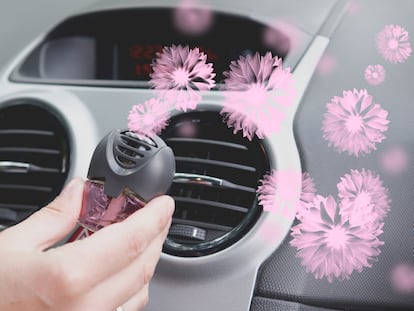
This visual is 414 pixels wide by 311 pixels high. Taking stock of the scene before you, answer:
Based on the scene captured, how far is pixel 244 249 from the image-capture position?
3.17 feet

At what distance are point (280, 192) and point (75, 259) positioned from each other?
1.37ft

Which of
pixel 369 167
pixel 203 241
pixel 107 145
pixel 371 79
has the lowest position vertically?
pixel 203 241

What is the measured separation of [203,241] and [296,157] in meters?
0.19

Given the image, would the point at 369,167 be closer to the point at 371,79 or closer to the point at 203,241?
the point at 371,79

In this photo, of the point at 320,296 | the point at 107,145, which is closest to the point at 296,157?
the point at 320,296

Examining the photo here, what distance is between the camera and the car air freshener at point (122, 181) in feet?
2.52

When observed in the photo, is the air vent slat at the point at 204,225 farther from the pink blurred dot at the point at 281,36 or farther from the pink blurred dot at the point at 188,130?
the pink blurred dot at the point at 281,36

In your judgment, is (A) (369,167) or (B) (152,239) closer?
(B) (152,239)

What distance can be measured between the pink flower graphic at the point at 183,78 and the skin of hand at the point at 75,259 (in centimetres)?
39

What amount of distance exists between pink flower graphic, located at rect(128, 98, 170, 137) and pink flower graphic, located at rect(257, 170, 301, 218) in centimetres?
21

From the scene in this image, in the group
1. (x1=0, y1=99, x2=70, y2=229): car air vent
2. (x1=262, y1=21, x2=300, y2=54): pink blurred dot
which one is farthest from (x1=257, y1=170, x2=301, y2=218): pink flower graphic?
(x1=0, y1=99, x2=70, y2=229): car air vent

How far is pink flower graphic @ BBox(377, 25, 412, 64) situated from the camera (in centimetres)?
105

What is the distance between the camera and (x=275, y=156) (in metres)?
1.00

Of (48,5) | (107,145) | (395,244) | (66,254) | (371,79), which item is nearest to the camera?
(66,254)
